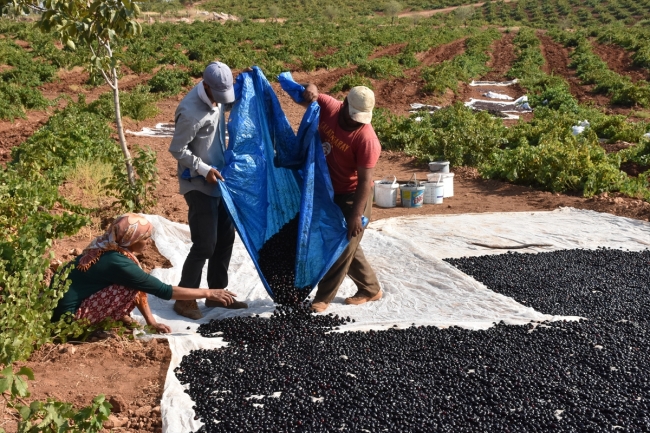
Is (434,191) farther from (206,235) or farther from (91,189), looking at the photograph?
(206,235)

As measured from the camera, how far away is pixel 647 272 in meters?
6.04

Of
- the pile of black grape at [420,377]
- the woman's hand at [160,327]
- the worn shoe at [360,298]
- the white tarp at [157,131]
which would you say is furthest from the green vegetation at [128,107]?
the pile of black grape at [420,377]

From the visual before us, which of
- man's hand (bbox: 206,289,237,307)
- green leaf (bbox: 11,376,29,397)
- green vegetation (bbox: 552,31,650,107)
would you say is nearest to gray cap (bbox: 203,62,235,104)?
man's hand (bbox: 206,289,237,307)

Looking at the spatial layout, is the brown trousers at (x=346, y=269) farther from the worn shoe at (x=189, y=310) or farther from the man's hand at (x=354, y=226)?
the worn shoe at (x=189, y=310)

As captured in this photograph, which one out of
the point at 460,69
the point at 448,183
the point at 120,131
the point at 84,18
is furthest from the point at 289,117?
the point at 460,69

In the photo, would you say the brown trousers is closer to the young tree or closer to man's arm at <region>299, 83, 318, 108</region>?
man's arm at <region>299, 83, 318, 108</region>

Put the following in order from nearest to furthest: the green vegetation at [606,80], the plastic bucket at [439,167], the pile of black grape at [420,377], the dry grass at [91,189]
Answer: the pile of black grape at [420,377] < the dry grass at [91,189] < the plastic bucket at [439,167] < the green vegetation at [606,80]

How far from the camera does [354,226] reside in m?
4.85

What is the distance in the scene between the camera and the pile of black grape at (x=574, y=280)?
203 inches

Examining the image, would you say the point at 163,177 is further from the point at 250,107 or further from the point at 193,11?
the point at 193,11

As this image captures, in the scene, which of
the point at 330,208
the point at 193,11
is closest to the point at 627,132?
the point at 330,208

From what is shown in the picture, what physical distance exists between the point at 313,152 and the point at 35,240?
194 centimetres

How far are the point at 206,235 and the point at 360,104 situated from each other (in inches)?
55.7

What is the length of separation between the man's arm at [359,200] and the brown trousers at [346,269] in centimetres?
11
